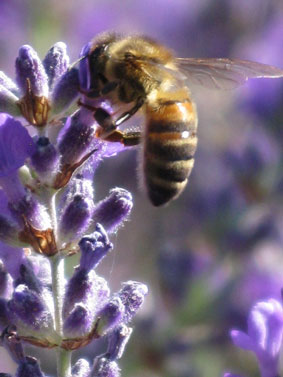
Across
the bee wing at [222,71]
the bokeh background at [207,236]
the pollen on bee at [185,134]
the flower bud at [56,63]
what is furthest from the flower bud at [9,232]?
the bokeh background at [207,236]

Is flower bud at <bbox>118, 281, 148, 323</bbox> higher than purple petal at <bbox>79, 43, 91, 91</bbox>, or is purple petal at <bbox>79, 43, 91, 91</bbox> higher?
purple petal at <bbox>79, 43, 91, 91</bbox>

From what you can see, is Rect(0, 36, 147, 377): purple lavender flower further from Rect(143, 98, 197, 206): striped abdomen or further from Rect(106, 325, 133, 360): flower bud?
Rect(143, 98, 197, 206): striped abdomen

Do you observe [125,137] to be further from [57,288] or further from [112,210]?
Result: [57,288]

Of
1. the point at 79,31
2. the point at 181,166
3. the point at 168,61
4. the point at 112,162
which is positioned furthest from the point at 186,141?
the point at 79,31

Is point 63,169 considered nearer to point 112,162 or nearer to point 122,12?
point 112,162

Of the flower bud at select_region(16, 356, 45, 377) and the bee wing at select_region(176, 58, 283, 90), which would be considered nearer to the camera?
the flower bud at select_region(16, 356, 45, 377)

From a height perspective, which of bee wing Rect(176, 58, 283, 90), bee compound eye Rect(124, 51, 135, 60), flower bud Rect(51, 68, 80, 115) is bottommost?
flower bud Rect(51, 68, 80, 115)

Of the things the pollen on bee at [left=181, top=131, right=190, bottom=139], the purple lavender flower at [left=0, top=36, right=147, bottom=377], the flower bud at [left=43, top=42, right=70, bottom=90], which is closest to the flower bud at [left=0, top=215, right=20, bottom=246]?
the purple lavender flower at [left=0, top=36, right=147, bottom=377]
